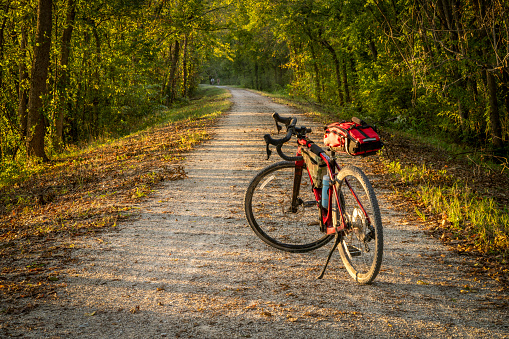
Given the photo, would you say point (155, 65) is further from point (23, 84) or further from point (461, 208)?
point (461, 208)

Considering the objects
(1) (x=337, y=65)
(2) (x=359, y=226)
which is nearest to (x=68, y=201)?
(2) (x=359, y=226)

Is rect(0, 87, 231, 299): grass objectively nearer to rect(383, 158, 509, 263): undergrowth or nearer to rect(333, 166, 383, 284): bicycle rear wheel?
rect(333, 166, 383, 284): bicycle rear wheel

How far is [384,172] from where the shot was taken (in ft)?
26.7

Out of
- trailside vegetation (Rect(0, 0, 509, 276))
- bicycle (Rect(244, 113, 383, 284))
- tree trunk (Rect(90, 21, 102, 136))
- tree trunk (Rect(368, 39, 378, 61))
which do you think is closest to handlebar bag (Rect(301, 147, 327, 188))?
bicycle (Rect(244, 113, 383, 284))

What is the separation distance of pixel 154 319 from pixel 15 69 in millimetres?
16956

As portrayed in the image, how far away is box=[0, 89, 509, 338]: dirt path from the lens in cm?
291

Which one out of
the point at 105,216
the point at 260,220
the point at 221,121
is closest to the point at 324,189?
the point at 260,220

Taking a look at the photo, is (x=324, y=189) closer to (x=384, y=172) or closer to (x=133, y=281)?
(x=133, y=281)

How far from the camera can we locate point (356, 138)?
11.0 feet

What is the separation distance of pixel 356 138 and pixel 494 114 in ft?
35.4

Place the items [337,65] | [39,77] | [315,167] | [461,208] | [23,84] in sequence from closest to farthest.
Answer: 1. [315,167]
2. [461,208]
3. [39,77]
4. [23,84]
5. [337,65]

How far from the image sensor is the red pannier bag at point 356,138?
3.36 m

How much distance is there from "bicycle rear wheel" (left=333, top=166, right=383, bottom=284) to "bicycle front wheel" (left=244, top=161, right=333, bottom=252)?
463 mm

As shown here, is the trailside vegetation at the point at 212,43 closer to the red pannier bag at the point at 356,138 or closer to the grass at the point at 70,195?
the grass at the point at 70,195
